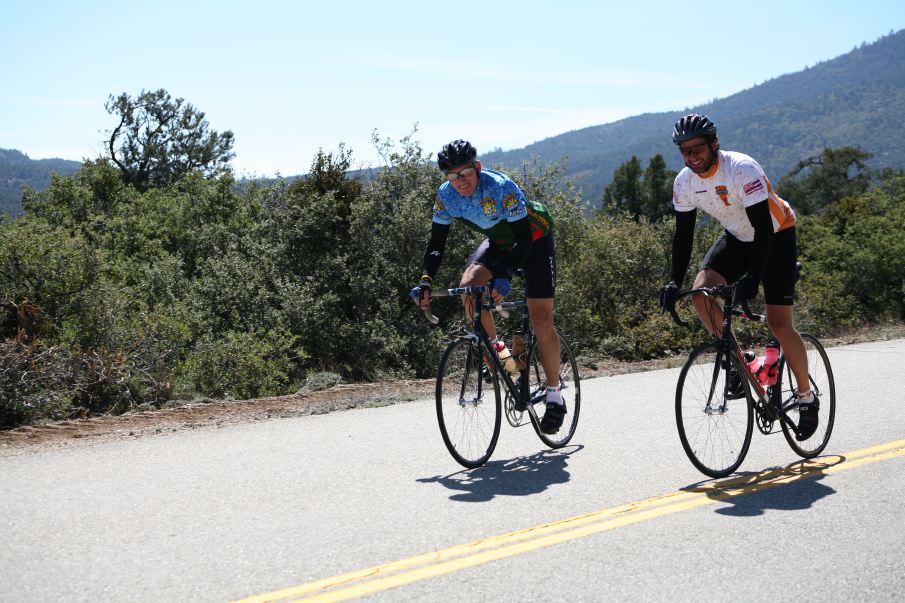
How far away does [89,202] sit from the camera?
37.8 metres

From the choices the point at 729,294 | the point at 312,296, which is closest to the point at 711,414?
the point at 729,294

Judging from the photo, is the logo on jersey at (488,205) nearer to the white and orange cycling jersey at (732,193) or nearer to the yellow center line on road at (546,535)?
the white and orange cycling jersey at (732,193)

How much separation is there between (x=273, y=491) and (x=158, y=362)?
5.34 m

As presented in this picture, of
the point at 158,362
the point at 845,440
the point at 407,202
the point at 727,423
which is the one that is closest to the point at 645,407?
the point at 845,440

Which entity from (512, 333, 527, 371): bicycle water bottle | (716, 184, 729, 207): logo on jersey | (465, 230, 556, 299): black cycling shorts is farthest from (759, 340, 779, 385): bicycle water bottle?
(512, 333, 527, 371): bicycle water bottle

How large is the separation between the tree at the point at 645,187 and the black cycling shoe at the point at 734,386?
8688 cm

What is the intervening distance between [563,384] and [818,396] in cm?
179

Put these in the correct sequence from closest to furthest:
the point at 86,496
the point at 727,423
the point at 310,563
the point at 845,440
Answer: the point at 310,563, the point at 86,496, the point at 727,423, the point at 845,440

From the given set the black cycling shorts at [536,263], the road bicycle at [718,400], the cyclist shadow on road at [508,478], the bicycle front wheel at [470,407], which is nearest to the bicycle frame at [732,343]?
the road bicycle at [718,400]

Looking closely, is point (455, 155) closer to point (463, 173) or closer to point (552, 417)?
point (463, 173)

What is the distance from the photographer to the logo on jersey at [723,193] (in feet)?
17.0

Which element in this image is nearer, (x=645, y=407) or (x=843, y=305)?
(x=645, y=407)

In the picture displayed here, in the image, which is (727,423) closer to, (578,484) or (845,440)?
(578,484)

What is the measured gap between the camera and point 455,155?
5.40 meters
